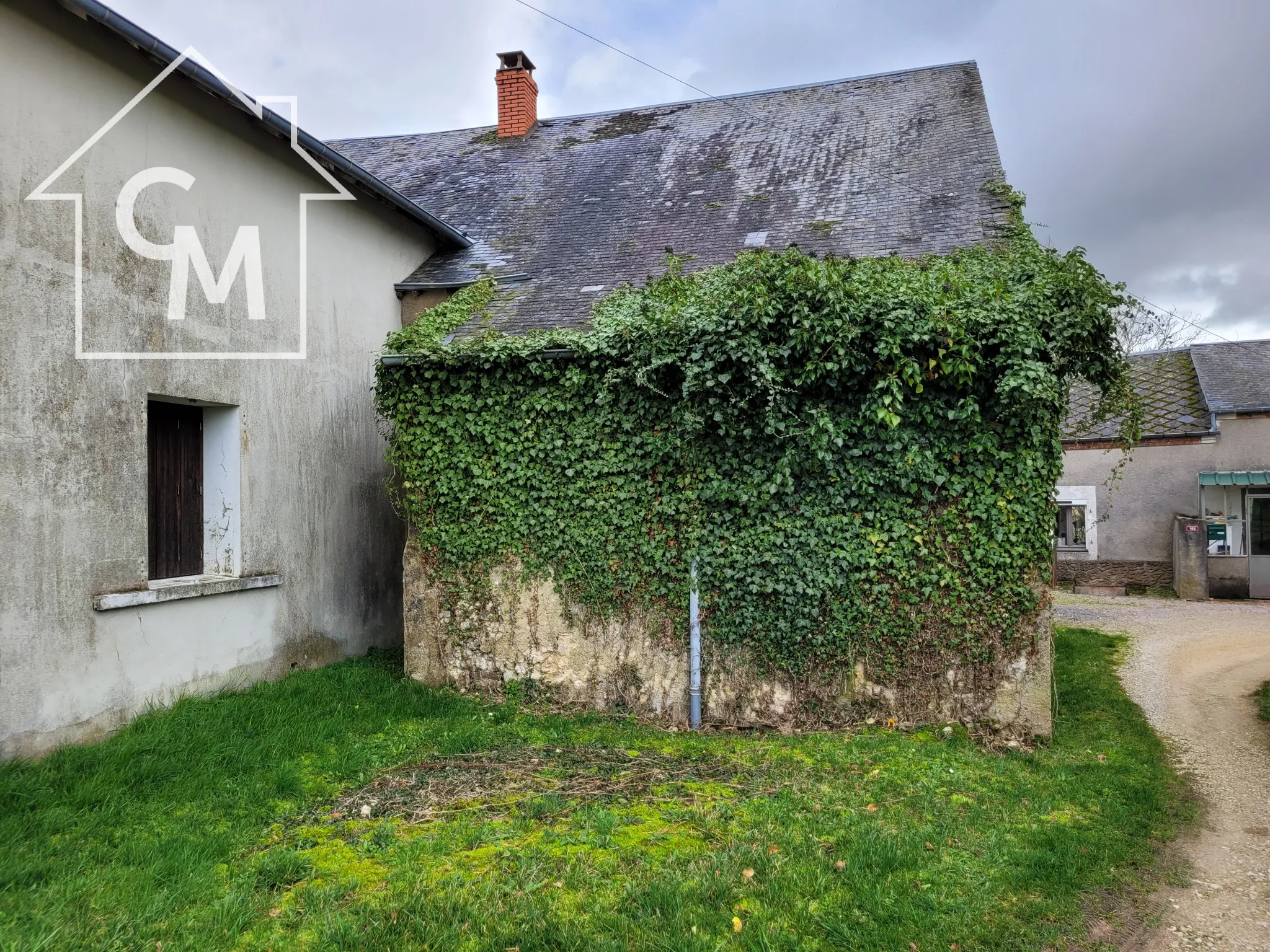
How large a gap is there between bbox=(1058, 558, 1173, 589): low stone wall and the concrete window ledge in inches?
664

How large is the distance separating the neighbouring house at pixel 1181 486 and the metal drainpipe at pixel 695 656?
40.5 feet

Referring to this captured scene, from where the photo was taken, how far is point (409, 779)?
5719 mm

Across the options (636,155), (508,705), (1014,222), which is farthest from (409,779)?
(636,155)

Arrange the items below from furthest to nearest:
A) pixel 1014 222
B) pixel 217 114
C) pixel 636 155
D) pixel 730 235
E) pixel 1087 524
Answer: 1. pixel 1087 524
2. pixel 636 155
3. pixel 730 235
4. pixel 1014 222
5. pixel 217 114

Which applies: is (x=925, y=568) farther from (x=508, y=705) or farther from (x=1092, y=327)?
(x=508, y=705)

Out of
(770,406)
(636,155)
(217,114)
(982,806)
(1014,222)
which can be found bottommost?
(982,806)

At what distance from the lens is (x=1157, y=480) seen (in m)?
17.6

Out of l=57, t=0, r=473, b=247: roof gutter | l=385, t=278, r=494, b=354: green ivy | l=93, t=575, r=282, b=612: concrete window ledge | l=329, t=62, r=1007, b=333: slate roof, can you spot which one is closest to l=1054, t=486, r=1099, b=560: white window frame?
l=329, t=62, r=1007, b=333: slate roof

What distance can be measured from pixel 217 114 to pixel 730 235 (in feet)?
18.1

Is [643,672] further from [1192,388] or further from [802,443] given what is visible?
[1192,388]

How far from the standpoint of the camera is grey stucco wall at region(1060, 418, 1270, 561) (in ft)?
55.2

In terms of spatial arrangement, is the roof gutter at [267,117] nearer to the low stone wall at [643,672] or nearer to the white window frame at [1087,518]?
the low stone wall at [643,672]

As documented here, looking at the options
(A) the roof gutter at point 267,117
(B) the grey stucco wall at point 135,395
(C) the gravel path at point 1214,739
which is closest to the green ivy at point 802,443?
(B) the grey stucco wall at point 135,395

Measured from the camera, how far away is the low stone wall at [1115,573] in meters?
17.4
